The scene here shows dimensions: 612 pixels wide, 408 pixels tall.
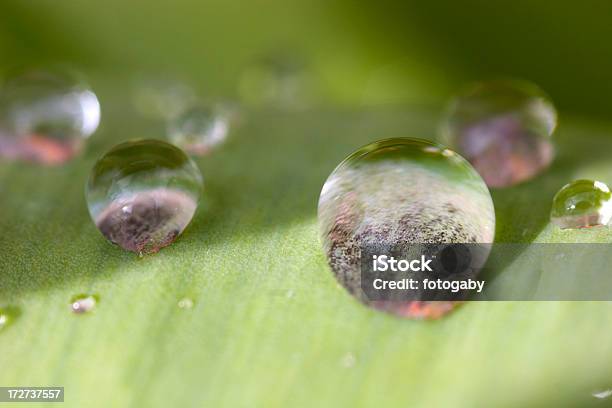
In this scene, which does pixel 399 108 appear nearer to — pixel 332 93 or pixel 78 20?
pixel 332 93

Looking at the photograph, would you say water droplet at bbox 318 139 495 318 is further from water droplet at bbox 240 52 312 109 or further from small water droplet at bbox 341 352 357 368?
water droplet at bbox 240 52 312 109

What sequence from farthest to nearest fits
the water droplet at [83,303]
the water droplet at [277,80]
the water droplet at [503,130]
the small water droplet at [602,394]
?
the water droplet at [277,80]
the water droplet at [503,130]
the water droplet at [83,303]
the small water droplet at [602,394]

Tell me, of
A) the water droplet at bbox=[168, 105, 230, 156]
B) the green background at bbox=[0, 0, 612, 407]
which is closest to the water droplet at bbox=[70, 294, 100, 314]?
the green background at bbox=[0, 0, 612, 407]

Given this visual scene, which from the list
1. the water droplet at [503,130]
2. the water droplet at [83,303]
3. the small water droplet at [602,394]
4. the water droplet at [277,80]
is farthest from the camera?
the water droplet at [277,80]

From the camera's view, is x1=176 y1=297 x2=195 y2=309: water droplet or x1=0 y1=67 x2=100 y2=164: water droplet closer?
x1=176 y1=297 x2=195 y2=309: water droplet

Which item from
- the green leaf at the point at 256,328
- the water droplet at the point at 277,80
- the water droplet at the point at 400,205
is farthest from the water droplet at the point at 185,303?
the water droplet at the point at 277,80

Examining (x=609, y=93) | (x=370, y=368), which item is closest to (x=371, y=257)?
(x=370, y=368)

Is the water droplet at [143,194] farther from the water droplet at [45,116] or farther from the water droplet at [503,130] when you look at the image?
the water droplet at [503,130]
